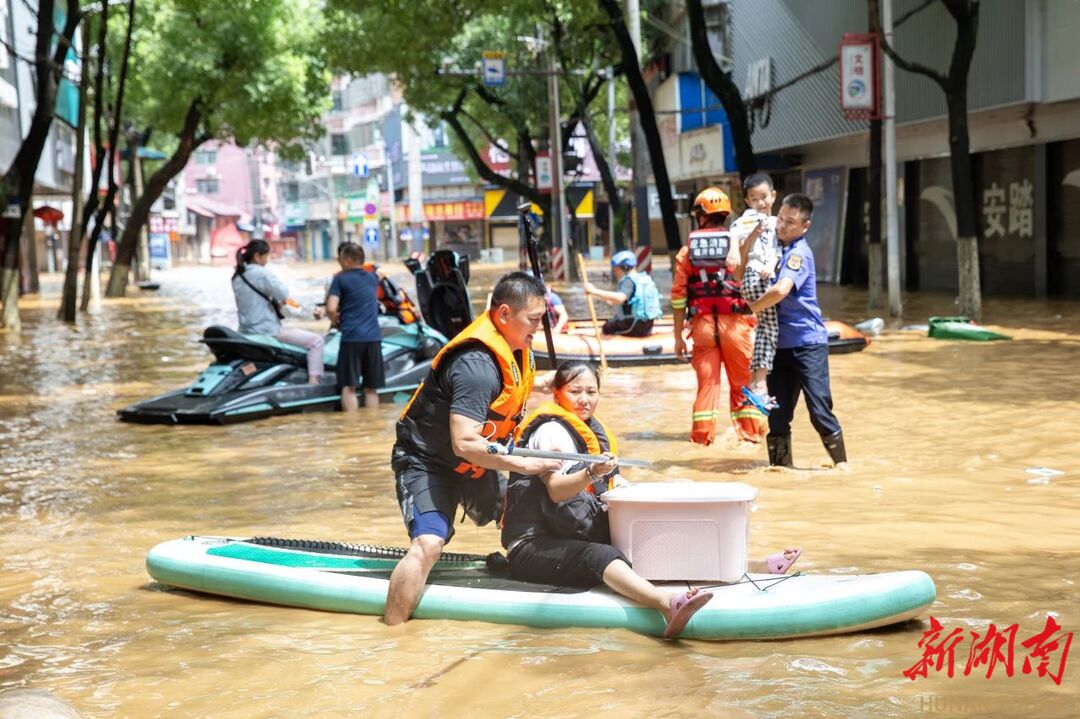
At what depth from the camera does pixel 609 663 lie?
204 inches

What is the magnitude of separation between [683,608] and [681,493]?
464 mm

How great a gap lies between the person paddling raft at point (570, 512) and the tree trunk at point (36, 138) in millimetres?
17854

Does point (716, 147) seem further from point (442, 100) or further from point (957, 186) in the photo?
point (957, 186)

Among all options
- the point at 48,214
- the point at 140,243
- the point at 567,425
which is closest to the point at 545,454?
the point at 567,425

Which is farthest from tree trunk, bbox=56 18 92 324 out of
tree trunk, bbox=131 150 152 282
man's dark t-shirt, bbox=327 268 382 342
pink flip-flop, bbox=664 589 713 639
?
pink flip-flop, bbox=664 589 713 639

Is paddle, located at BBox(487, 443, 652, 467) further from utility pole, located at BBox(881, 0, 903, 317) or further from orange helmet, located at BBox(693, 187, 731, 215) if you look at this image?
utility pole, located at BBox(881, 0, 903, 317)

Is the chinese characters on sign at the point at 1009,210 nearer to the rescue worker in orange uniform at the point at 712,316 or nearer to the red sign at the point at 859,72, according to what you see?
the red sign at the point at 859,72

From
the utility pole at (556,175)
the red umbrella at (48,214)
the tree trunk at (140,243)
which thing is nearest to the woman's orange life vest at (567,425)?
the utility pole at (556,175)

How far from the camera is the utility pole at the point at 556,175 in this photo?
120ft

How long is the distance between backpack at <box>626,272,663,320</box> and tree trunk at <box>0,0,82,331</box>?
1080cm

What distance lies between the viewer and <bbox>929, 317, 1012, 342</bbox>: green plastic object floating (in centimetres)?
1655

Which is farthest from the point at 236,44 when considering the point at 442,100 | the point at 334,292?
the point at 334,292

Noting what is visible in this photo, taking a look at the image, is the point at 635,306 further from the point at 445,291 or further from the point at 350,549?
the point at 350,549

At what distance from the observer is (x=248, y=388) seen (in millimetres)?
12891
